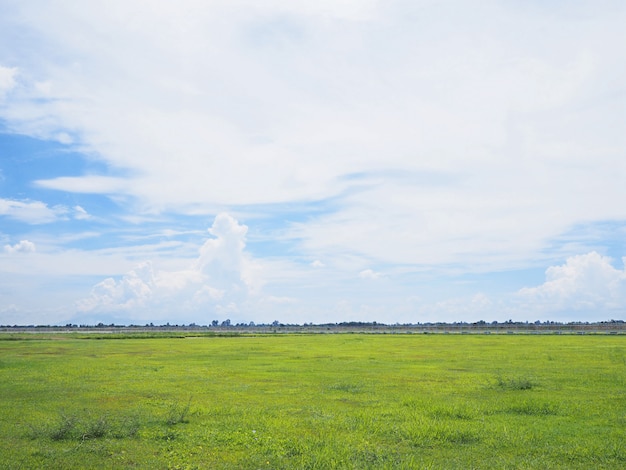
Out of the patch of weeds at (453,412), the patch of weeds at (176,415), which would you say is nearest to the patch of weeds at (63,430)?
the patch of weeds at (176,415)

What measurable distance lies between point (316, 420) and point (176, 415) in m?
5.37

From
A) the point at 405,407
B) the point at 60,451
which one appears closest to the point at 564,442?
the point at 405,407

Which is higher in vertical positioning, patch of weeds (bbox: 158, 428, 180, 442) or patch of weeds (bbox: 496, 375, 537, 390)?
patch of weeds (bbox: 496, 375, 537, 390)

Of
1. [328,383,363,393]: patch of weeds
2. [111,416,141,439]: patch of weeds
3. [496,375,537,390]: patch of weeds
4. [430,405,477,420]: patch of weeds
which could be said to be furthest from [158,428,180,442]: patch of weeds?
[496,375,537,390]: patch of weeds

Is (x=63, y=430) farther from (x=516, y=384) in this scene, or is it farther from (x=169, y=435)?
(x=516, y=384)

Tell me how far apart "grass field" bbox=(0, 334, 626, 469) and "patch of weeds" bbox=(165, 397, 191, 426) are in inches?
2.8

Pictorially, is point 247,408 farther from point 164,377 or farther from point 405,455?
point 164,377

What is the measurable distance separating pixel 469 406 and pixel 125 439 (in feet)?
43.9

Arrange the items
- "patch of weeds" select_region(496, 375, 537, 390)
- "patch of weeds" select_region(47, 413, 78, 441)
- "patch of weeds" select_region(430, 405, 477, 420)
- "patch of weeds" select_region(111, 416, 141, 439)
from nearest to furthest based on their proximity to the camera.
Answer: "patch of weeds" select_region(47, 413, 78, 441) < "patch of weeds" select_region(111, 416, 141, 439) < "patch of weeds" select_region(430, 405, 477, 420) < "patch of weeds" select_region(496, 375, 537, 390)

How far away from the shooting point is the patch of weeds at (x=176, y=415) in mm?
18547

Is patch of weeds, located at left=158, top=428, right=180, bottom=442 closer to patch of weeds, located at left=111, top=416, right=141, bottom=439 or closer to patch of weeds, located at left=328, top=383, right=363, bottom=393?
patch of weeds, located at left=111, top=416, right=141, bottom=439

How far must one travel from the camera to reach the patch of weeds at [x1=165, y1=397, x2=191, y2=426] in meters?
18.5

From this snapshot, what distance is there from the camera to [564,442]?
15.7 meters

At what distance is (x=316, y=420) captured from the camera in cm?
1859
